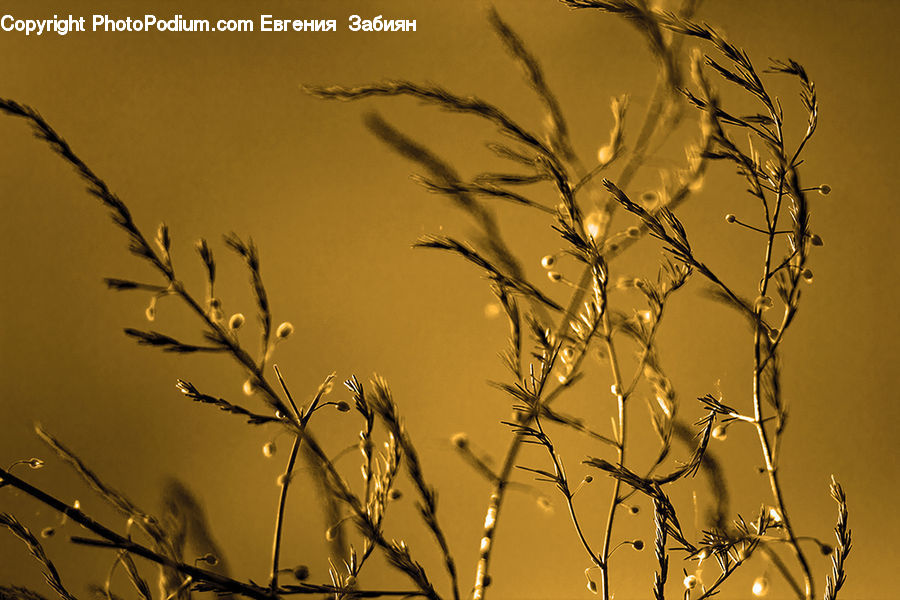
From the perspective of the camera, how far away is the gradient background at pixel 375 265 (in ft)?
2.46

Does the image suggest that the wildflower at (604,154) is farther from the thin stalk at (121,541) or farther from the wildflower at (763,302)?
the thin stalk at (121,541)

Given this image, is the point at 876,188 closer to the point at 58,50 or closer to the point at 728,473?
the point at 728,473

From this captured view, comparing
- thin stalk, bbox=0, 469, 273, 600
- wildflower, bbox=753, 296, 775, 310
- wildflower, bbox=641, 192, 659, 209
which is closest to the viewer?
thin stalk, bbox=0, 469, 273, 600

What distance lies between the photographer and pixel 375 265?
0.78 meters

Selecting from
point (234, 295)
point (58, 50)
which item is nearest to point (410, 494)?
point (234, 295)

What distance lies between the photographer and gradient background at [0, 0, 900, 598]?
750mm

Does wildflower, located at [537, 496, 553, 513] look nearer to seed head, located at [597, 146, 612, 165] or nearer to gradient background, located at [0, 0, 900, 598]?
gradient background, located at [0, 0, 900, 598]

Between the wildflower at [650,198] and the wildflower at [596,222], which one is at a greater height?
the wildflower at [650,198]

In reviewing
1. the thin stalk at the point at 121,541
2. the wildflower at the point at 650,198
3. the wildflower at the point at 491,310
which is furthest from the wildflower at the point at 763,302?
the thin stalk at the point at 121,541

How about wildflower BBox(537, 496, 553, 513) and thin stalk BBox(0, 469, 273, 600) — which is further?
wildflower BBox(537, 496, 553, 513)

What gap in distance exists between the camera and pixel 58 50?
76cm

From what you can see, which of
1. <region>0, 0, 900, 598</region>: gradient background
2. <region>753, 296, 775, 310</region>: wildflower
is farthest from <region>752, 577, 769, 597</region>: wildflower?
<region>753, 296, 775, 310</region>: wildflower

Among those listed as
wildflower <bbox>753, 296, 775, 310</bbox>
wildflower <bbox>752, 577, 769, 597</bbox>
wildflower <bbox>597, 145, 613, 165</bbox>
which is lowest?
wildflower <bbox>752, 577, 769, 597</bbox>

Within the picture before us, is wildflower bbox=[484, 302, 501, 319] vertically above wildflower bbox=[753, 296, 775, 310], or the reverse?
wildflower bbox=[484, 302, 501, 319]
